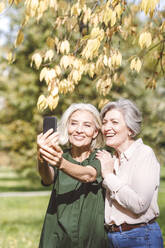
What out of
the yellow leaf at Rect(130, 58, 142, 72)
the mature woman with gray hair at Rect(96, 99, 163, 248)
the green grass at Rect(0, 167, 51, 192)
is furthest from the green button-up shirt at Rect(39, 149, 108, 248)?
the green grass at Rect(0, 167, 51, 192)

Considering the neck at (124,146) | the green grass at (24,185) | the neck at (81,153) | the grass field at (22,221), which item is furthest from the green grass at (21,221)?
the neck at (124,146)

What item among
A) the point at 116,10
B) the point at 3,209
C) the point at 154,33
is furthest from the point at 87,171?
the point at 3,209

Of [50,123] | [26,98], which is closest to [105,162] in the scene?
[50,123]

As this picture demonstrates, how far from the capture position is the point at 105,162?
3096 millimetres

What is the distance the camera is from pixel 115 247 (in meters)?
2.96

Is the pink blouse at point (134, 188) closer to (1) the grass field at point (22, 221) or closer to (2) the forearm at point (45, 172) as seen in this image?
(2) the forearm at point (45, 172)

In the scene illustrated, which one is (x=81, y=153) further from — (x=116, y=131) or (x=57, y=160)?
(x=57, y=160)

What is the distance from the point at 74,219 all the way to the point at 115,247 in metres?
0.36

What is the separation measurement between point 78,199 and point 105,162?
13.8 inches

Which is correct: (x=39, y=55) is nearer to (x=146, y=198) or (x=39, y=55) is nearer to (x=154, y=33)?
(x=146, y=198)

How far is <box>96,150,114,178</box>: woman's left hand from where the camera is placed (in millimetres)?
3029

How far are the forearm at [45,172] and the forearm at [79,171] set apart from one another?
1.03 ft

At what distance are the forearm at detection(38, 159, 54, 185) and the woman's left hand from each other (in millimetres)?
379

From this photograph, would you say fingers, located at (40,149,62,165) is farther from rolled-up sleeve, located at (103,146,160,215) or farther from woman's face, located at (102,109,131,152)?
woman's face, located at (102,109,131,152)
